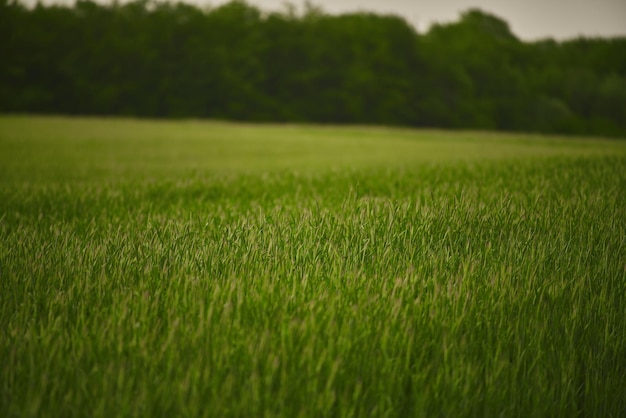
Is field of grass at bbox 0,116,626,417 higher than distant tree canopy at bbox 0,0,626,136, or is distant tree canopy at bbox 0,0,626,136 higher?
distant tree canopy at bbox 0,0,626,136

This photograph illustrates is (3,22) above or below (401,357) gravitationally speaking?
above

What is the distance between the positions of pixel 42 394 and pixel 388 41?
5719 cm

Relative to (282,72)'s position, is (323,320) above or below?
below

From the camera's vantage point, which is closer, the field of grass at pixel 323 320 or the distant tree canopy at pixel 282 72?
the field of grass at pixel 323 320

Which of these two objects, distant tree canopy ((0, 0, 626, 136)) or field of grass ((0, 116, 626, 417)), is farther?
distant tree canopy ((0, 0, 626, 136))

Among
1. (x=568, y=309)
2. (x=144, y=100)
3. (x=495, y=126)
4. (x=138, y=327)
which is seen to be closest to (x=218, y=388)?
(x=138, y=327)

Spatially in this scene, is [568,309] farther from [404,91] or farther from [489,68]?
[489,68]

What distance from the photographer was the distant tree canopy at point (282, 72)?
46062 millimetres

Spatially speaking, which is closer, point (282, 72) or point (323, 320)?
point (323, 320)

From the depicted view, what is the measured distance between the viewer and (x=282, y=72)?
173ft

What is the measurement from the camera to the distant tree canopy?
46062 mm

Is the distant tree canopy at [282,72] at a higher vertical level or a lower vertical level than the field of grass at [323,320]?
higher

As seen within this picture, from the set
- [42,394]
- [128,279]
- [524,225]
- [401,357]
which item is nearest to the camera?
[42,394]

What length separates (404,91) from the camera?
51.7 metres
